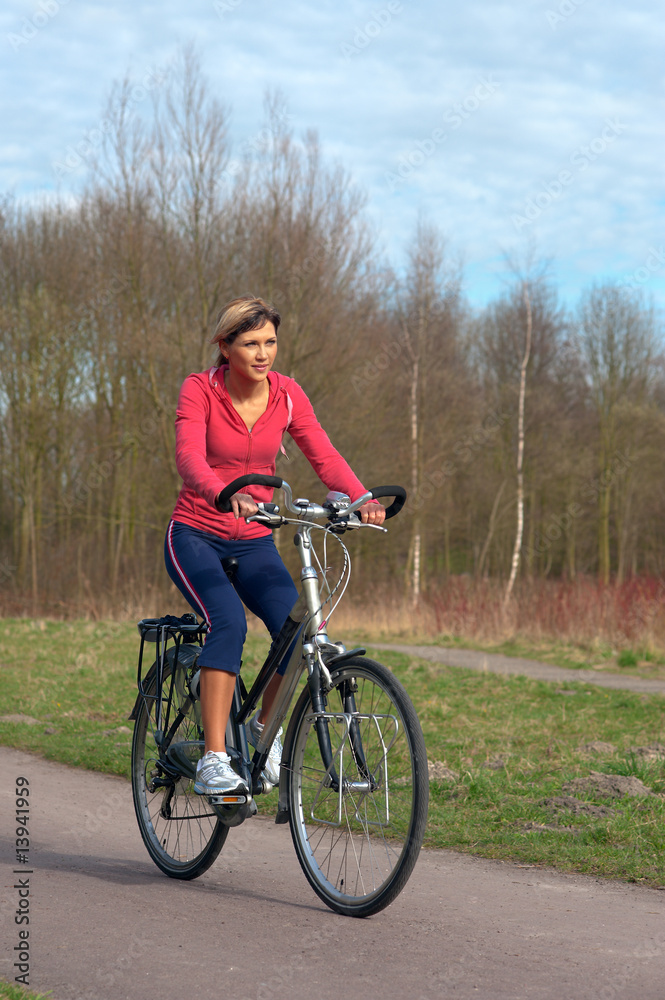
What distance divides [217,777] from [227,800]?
91mm

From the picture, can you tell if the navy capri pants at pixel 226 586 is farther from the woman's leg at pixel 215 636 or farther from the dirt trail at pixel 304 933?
the dirt trail at pixel 304 933

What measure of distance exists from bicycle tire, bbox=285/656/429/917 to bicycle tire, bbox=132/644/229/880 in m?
0.48

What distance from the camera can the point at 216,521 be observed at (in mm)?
3996

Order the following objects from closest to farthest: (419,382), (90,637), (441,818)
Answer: (441,818)
(90,637)
(419,382)

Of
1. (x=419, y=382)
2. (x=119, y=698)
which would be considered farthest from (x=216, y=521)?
(x=419, y=382)

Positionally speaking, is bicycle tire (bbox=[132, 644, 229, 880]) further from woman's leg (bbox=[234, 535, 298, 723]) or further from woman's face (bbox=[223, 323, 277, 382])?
woman's face (bbox=[223, 323, 277, 382])

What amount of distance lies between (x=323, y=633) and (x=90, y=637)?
10909mm

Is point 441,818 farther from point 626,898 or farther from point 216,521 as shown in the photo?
point 216,521

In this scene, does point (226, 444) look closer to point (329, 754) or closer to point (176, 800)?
point (329, 754)

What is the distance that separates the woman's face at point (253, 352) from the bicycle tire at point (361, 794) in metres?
1.26

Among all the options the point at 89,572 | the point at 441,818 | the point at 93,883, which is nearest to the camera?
the point at 93,883

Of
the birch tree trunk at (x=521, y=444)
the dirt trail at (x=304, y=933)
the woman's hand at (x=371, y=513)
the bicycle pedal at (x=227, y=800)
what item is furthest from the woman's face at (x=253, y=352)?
the birch tree trunk at (x=521, y=444)

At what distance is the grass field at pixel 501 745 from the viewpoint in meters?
4.59

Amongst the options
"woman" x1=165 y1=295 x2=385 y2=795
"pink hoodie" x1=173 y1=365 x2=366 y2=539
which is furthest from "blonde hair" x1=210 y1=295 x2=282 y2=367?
"pink hoodie" x1=173 y1=365 x2=366 y2=539
